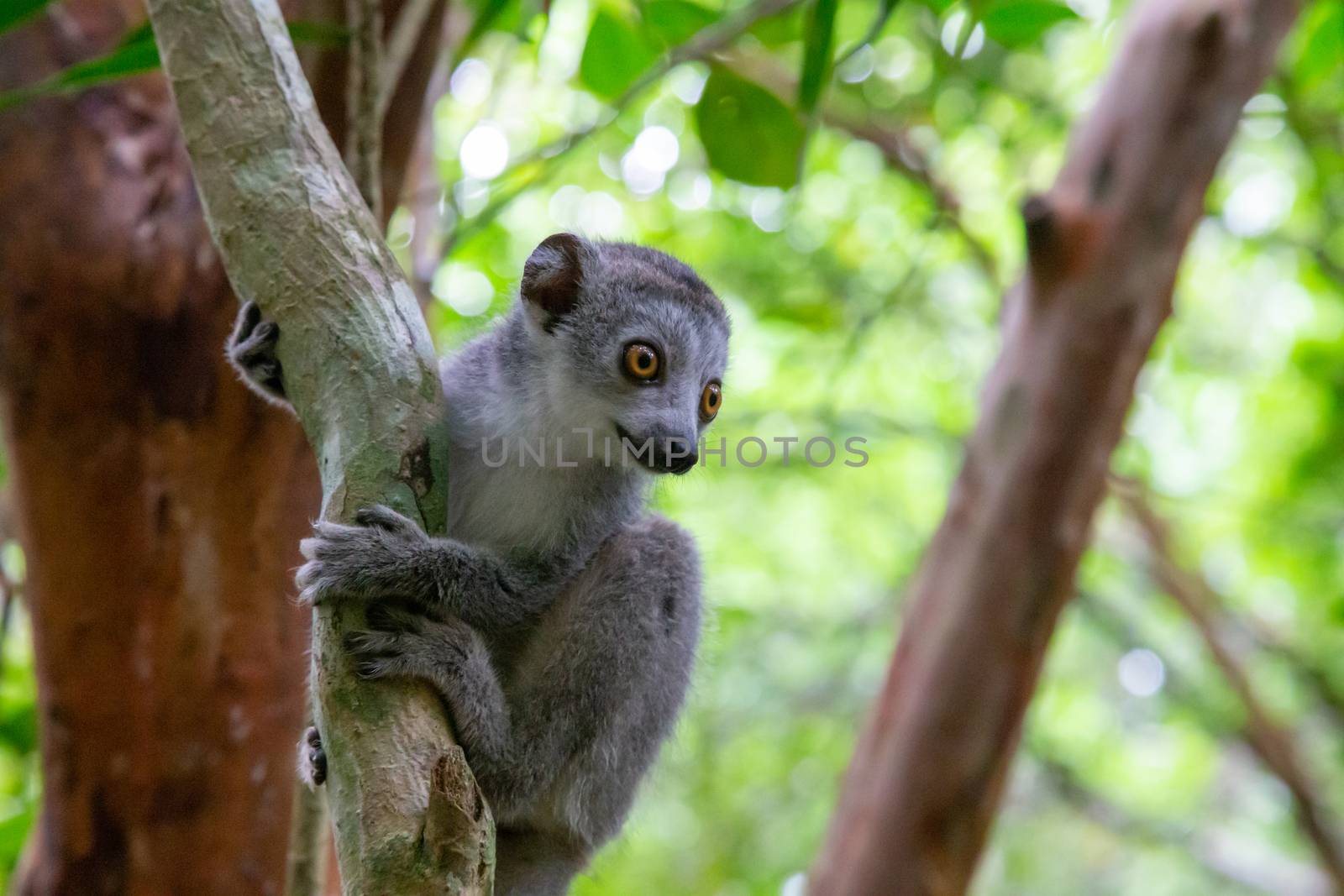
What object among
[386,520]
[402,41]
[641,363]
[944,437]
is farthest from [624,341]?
[944,437]

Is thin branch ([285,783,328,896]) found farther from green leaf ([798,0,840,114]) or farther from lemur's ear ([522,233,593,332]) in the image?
green leaf ([798,0,840,114])

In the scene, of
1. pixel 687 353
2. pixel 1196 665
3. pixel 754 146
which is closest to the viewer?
pixel 687 353

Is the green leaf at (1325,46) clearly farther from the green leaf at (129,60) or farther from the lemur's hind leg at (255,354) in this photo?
the lemur's hind leg at (255,354)

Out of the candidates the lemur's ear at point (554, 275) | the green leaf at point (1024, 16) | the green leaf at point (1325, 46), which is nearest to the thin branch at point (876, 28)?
the green leaf at point (1024, 16)

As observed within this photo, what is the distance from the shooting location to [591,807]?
323cm

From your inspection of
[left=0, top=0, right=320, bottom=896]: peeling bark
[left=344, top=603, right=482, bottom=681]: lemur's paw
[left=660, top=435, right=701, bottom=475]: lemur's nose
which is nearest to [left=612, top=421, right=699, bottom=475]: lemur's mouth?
[left=660, top=435, right=701, bottom=475]: lemur's nose

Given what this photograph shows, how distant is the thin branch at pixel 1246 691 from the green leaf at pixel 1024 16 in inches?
140

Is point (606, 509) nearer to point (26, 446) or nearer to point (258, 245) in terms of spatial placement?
point (258, 245)

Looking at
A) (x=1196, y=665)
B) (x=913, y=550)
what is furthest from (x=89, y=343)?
(x=1196, y=665)

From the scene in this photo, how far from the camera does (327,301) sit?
233cm

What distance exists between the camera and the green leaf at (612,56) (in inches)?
173

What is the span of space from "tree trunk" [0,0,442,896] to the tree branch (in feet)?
4.38

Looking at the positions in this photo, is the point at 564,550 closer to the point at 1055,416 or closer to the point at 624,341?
the point at 624,341

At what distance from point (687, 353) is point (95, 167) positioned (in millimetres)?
2091
